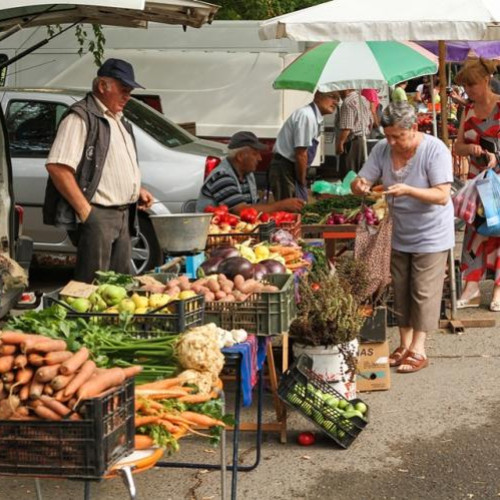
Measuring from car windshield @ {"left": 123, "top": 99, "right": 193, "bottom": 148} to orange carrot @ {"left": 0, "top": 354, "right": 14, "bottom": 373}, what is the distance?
788 cm

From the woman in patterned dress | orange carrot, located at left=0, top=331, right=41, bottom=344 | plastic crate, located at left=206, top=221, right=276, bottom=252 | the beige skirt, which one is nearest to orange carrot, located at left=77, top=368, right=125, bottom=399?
orange carrot, located at left=0, top=331, right=41, bottom=344

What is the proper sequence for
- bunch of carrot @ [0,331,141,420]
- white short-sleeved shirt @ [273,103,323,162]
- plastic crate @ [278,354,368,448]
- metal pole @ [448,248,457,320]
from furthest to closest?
white short-sleeved shirt @ [273,103,323,162]
metal pole @ [448,248,457,320]
plastic crate @ [278,354,368,448]
bunch of carrot @ [0,331,141,420]

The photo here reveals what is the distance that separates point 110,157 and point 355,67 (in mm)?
5334

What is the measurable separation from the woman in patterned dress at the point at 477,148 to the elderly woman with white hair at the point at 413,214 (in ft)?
6.64

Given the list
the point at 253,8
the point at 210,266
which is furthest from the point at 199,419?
the point at 253,8

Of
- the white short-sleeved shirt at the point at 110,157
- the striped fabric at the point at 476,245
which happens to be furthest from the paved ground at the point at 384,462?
the striped fabric at the point at 476,245

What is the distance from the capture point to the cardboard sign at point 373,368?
762cm

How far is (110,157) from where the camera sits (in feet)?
24.2

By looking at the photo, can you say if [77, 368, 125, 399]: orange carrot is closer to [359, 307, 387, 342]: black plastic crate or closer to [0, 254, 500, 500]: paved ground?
[0, 254, 500, 500]: paved ground

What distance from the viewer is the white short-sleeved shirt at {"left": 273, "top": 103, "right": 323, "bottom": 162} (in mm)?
10820

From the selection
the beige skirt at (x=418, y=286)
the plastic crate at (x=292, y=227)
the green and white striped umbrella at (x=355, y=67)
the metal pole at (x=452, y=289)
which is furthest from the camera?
the green and white striped umbrella at (x=355, y=67)

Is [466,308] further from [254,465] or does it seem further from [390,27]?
[254,465]

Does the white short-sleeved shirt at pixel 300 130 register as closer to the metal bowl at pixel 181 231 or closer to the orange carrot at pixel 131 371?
the metal bowl at pixel 181 231

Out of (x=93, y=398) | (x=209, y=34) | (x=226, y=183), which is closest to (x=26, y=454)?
(x=93, y=398)
